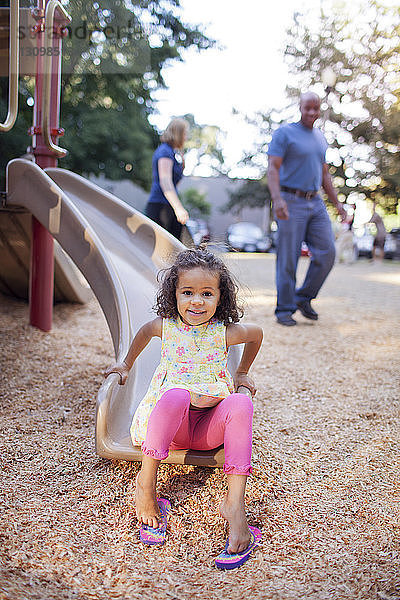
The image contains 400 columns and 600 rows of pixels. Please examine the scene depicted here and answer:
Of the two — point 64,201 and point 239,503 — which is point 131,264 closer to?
point 64,201

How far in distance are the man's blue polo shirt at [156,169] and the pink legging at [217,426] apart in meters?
2.86

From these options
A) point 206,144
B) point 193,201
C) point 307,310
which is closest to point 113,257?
point 307,310

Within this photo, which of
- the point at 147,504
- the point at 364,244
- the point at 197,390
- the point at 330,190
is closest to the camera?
the point at 147,504

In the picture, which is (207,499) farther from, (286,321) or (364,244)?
(364,244)

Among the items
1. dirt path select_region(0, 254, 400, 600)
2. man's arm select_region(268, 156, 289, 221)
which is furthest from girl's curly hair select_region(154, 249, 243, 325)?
man's arm select_region(268, 156, 289, 221)

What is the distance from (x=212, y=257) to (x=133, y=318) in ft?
3.28

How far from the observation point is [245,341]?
1.99m

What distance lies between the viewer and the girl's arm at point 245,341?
6.47 feet

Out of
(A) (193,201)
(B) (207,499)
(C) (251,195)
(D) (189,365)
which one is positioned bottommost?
(A) (193,201)

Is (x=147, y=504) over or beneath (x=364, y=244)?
over

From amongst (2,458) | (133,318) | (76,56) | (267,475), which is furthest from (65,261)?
(76,56)

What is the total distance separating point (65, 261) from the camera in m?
4.66

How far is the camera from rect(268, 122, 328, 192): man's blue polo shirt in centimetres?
457

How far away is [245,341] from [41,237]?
95.0 inches
